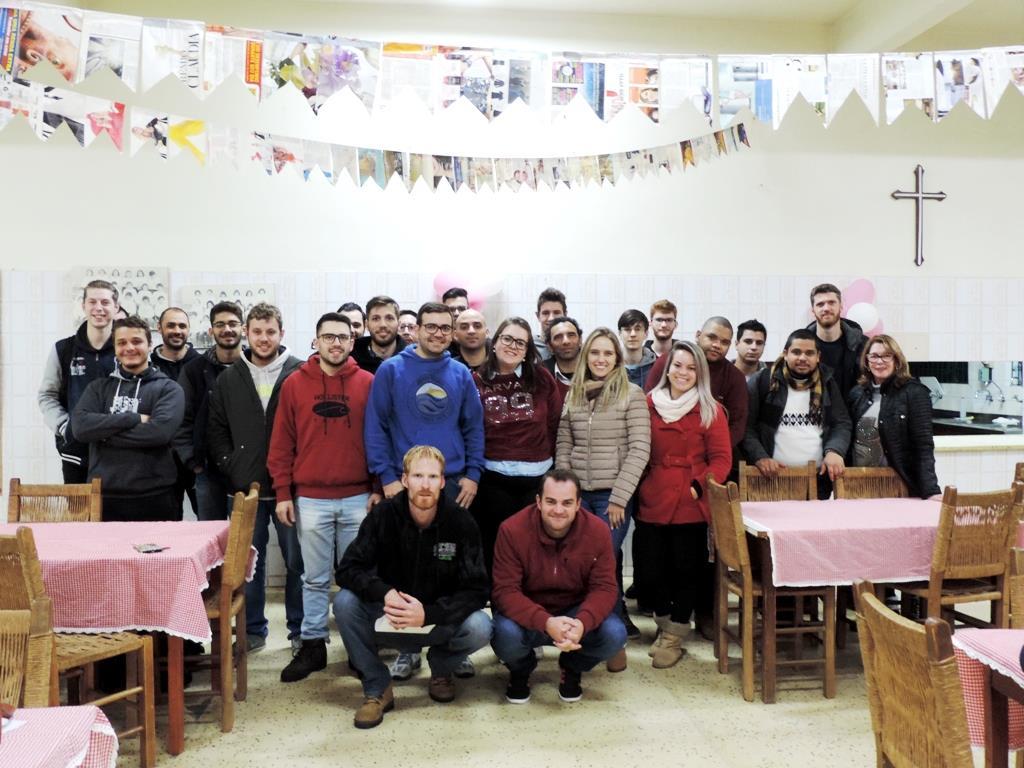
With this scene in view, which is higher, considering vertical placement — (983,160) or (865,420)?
(983,160)

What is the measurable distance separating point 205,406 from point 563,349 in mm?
1668

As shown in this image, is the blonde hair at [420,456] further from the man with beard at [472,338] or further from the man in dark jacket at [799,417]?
the man in dark jacket at [799,417]

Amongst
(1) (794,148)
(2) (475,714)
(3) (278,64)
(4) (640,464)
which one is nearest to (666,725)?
(2) (475,714)

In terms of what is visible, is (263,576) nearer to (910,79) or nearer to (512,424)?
(512,424)

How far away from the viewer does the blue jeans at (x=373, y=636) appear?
2957 millimetres

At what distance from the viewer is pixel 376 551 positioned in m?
3.01

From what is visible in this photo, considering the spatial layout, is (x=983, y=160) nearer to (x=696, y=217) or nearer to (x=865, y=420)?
(x=696, y=217)

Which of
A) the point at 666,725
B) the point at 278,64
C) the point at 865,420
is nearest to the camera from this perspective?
the point at 666,725

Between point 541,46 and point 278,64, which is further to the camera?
point 541,46

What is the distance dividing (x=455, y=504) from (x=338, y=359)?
0.83 meters

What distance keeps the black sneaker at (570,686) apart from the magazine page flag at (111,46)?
300cm

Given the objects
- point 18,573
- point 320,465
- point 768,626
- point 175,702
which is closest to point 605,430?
point 768,626

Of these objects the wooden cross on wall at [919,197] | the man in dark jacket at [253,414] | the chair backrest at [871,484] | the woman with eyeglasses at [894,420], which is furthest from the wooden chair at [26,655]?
the wooden cross on wall at [919,197]

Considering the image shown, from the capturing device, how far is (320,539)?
133 inches
